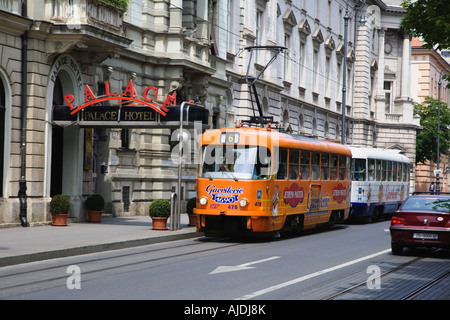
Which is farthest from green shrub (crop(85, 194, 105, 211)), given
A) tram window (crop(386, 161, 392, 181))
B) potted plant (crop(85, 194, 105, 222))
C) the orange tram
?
tram window (crop(386, 161, 392, 181))

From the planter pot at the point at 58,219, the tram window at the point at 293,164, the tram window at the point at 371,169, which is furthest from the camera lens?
the tram window at the point at 371,169

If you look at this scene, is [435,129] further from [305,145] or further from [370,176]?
[305,145]

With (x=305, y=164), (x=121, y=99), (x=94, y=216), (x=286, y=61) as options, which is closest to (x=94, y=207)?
(x=94, y=216)

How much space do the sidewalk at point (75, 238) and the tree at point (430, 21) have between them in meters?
→ 8.31

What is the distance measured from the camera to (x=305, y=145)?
2447 cm

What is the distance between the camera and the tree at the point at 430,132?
78.9 meters

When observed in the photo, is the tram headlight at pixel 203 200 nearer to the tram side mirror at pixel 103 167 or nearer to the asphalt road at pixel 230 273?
the asphalt road at pixel 230 273

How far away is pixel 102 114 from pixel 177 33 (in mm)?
8542

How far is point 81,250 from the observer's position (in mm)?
17547

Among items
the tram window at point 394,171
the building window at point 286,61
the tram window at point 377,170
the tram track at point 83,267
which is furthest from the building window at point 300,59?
the tram track at point 83,267

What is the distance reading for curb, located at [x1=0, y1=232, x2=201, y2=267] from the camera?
15324 millimetres

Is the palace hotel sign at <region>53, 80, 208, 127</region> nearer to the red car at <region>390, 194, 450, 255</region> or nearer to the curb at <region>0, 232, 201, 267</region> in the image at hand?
the curb at <region>0, 232, 201, 267</region>

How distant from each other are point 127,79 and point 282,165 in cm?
990
